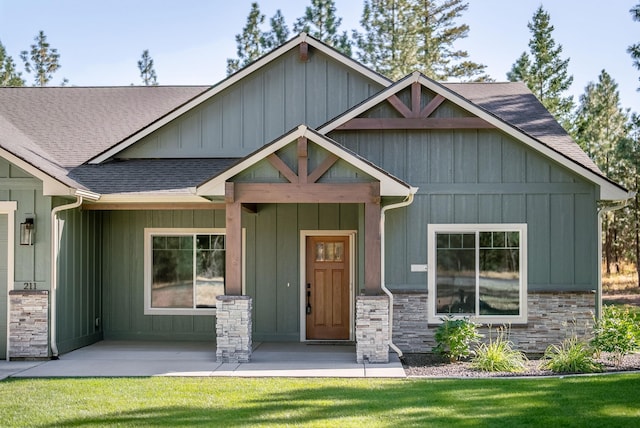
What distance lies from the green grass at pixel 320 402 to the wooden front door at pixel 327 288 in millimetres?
3836

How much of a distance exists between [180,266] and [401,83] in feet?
17.6

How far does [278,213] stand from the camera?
1334cm

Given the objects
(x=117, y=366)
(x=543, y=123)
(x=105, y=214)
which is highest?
(x=543, y=123)

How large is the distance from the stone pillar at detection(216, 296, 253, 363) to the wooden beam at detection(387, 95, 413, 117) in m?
4.03

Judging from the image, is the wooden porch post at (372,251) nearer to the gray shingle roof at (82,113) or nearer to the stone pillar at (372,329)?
the stone pillar at (372,329)

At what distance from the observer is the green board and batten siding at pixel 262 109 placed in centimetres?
1391

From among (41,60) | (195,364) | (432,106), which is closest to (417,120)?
(432,106)

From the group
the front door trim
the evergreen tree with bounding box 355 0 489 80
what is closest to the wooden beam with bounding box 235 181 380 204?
the front door trim

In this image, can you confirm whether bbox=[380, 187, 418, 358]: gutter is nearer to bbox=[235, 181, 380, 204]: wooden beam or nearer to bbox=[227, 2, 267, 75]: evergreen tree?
bbox=[235, 181, 380, 204]: wooden beam

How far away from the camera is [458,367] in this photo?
10.4 m

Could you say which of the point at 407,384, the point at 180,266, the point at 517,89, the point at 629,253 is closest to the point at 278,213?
the point at 180,266

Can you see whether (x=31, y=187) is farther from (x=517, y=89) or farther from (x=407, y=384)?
(x=517, y=89)

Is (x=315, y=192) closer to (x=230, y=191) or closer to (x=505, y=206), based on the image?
(x=230, y=191)

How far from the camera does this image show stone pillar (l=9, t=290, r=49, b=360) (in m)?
11.0
